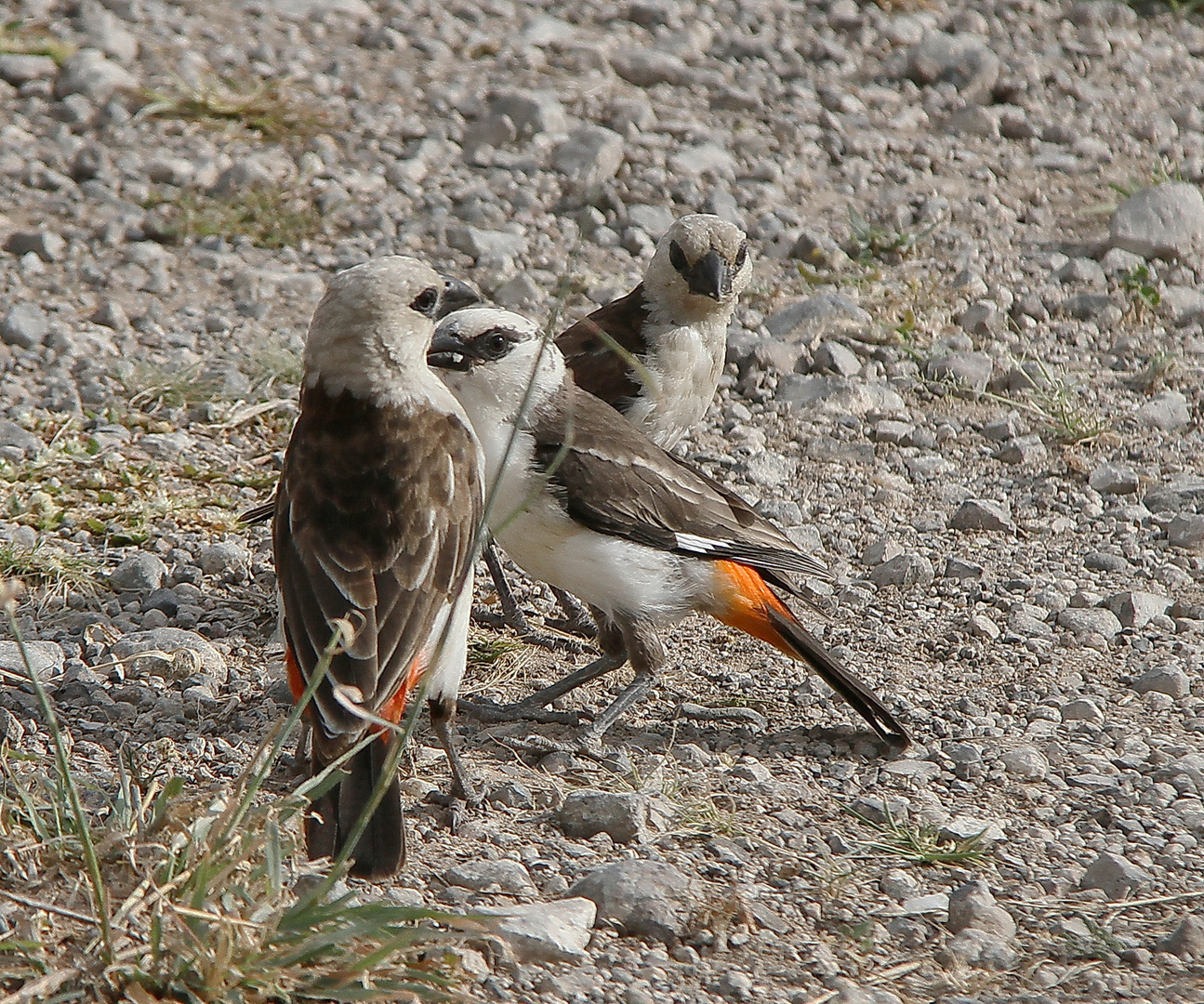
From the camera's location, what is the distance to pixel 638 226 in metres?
7.94

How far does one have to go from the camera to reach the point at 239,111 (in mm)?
8375

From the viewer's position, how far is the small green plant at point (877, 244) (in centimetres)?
789

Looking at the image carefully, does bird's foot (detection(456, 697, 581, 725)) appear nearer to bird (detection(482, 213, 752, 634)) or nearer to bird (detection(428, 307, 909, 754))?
bird (detection(428, 307, 909, 754))

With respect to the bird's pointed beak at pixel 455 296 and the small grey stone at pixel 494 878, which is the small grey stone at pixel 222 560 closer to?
the bird's pointed beak at pixel 455 296

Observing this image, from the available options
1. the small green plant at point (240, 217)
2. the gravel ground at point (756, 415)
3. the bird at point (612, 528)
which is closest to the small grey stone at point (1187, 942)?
the gravel ground at point (756, 415)

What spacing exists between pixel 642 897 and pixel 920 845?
83cm

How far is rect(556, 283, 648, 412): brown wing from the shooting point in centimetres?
613

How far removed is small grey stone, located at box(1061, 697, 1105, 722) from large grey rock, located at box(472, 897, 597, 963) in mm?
1848

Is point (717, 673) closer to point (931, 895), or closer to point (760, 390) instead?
point (931, 895)

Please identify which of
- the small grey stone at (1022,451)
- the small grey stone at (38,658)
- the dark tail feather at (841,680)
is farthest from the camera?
the small grey stone at (1022,451)

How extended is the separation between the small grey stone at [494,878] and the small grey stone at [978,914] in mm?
1003

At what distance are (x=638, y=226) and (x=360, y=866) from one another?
15.6 ft

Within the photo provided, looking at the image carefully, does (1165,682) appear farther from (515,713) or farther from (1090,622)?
(515,713)

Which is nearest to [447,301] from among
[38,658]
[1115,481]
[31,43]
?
[38,658]
